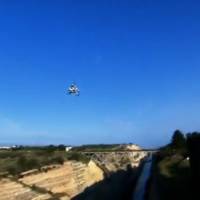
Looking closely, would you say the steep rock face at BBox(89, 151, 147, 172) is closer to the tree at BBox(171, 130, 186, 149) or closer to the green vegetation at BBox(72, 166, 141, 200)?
the green vegetation at BBox(72, 166, 141, 200)

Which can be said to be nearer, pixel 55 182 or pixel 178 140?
pixel 55 182

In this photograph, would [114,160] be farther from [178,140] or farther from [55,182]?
[55,182]

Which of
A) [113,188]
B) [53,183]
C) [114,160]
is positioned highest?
[114,160]

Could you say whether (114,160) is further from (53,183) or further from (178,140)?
(53,183)

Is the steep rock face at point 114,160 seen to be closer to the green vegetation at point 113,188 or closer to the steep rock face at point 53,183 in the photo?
the green vegetation at point 113,188

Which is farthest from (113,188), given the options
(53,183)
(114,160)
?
(114,160)

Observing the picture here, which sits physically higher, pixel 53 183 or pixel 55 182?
pixel 55 182

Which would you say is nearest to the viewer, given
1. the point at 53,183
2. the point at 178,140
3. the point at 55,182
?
the point at 53,183

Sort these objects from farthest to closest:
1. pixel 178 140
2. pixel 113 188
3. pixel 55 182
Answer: pixel 178 140 → pixel 113 188 → pixel 55 182

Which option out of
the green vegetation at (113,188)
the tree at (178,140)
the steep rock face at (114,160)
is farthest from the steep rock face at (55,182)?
the tree at (178,140)

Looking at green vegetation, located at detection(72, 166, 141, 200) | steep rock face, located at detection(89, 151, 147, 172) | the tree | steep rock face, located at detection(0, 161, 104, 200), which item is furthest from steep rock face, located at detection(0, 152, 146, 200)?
the tree
